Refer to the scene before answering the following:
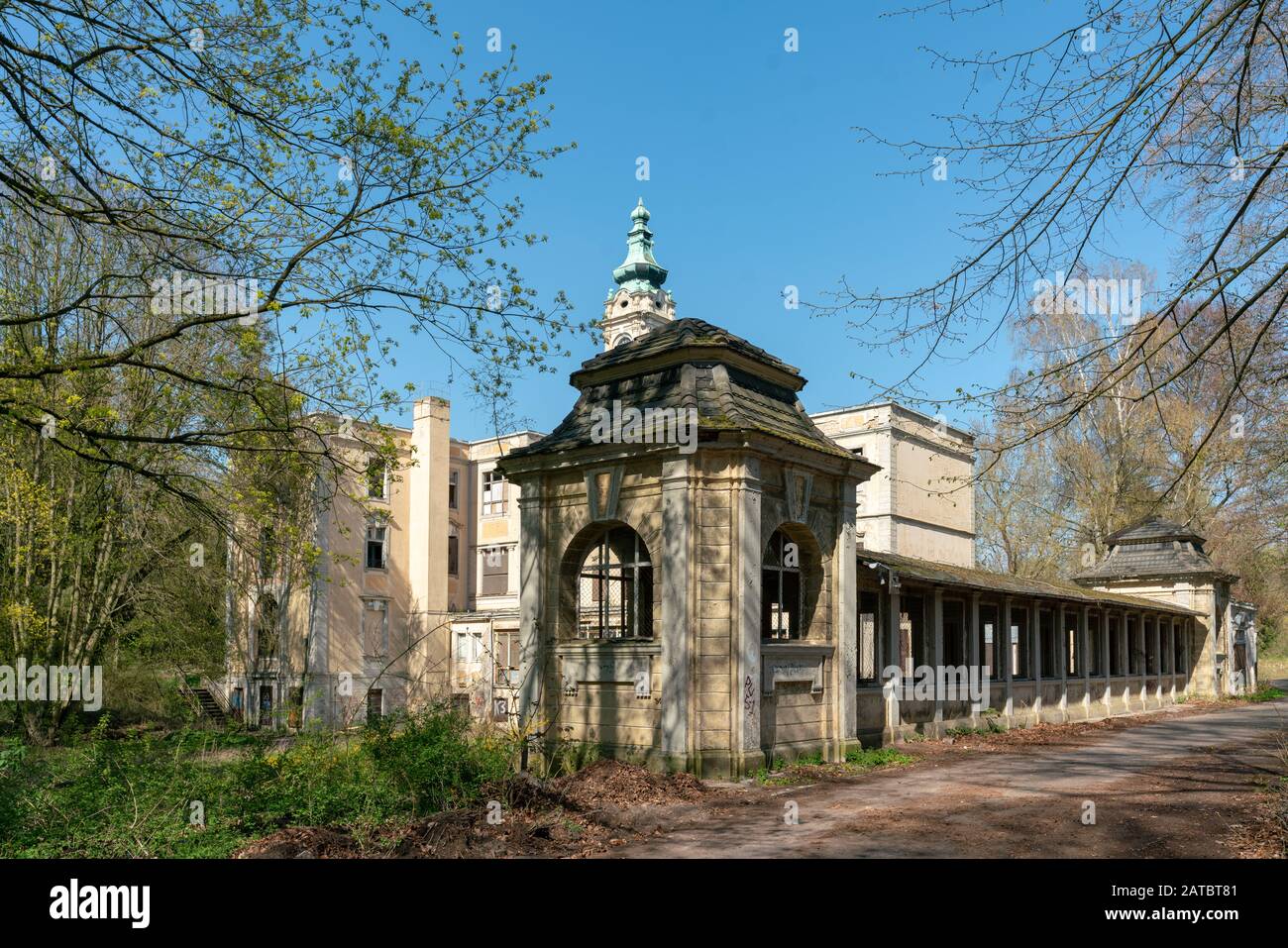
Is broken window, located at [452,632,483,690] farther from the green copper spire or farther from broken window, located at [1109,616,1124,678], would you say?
the green copper spire

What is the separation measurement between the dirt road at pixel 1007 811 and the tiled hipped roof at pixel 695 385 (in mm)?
5013

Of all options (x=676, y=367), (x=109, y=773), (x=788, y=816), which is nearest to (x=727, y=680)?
(x=788, y=816)

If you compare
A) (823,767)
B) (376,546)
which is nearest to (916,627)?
(823,767)

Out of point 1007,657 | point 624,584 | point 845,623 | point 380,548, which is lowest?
point 1007,657

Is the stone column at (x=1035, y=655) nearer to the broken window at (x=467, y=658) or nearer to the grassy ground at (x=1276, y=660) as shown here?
the broken window at (x=467, y=658)

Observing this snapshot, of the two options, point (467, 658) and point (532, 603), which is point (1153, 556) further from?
point (532, 603)

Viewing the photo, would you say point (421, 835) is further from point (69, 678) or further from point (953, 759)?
point (69, 678)

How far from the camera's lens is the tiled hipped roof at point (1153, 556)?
37156 mm

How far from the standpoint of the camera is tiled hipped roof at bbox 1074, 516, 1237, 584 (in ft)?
122

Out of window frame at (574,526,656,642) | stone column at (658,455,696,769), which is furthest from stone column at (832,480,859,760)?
stone column at (658,455,696,769)

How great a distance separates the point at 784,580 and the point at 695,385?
412 centimetres

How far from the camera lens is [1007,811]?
36.6ft

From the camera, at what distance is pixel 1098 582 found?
38156 mm

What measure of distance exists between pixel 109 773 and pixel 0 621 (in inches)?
647
